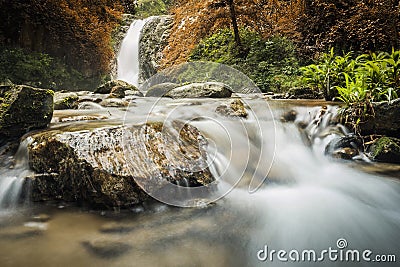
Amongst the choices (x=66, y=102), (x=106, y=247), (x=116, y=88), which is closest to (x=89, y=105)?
(x=66, y=102)

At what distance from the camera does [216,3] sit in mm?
9508

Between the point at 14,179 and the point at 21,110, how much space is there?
93cm

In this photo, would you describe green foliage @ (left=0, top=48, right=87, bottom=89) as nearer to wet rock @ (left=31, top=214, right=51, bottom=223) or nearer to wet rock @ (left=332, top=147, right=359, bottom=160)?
wet rock @ (left=31, top=214, right=51, bottom=223)

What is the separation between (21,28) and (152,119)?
9033 mm

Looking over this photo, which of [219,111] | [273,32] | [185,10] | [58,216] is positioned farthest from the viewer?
[185,10]

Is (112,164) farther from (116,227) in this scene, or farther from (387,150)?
(387,150)

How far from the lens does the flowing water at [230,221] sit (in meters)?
1.82

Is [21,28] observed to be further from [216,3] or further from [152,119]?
[152,119]

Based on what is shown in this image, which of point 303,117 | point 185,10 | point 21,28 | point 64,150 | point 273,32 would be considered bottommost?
point 303,117

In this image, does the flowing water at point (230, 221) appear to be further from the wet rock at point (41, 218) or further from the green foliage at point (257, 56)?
the green foliage at point (257, 56)

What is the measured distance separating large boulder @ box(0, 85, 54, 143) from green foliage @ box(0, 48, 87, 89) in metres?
6.06

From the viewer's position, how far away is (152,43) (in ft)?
49.1

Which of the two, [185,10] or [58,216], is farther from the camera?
[185,10]

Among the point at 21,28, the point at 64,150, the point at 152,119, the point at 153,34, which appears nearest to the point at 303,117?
the point at 152,119
